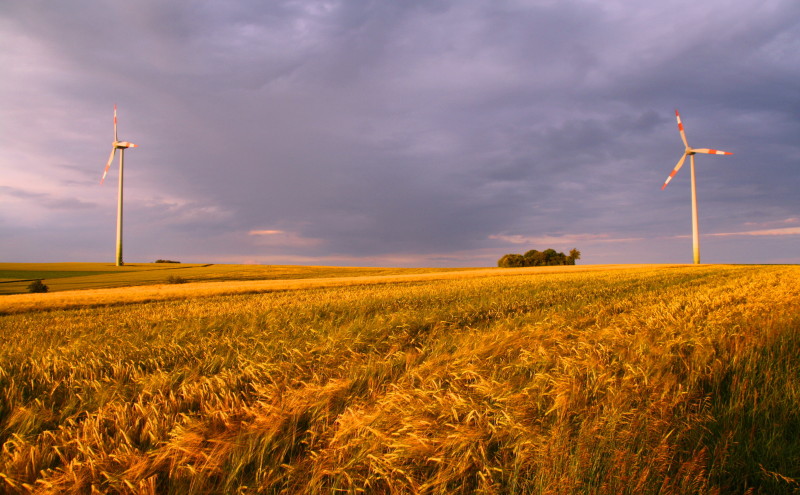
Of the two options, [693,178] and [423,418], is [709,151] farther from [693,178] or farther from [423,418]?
[423,418]

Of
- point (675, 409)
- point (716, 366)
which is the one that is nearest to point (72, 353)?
point (675, 409)

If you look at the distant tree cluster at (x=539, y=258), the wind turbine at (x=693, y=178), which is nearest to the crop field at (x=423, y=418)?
the wind turbine at (x=693, y=178)

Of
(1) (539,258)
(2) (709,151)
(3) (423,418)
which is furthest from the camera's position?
(1) (539,258)

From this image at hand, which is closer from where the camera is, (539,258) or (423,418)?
(423,418)

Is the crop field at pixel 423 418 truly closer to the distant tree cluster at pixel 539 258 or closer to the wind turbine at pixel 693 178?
the wind turbine at pixel 693 178

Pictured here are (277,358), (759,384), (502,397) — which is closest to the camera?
(502,397)

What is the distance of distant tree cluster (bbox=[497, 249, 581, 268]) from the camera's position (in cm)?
9362

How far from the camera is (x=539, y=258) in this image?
96250 mm

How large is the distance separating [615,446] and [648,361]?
6.98ft

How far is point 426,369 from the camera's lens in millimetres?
4426

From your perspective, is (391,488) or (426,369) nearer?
(391,488)

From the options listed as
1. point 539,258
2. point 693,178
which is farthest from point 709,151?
point 539,258

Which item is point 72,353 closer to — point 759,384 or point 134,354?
point 134,354

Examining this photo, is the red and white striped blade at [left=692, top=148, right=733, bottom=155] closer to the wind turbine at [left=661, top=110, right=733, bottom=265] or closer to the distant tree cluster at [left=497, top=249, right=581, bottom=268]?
the wind turbine at [left=661, top=110, right=733, bottom=265]
